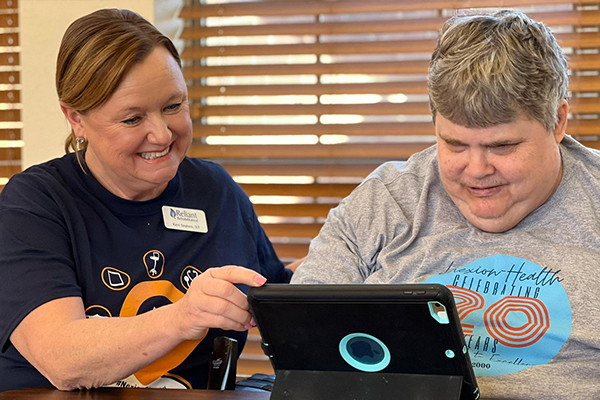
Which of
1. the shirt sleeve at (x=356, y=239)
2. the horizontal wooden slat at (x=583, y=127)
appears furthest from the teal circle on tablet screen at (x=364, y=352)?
the horizontal wooden slat at (x=583, y=127)

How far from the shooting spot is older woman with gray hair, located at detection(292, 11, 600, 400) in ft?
4.35

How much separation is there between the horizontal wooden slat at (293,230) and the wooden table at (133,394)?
118 centimetres

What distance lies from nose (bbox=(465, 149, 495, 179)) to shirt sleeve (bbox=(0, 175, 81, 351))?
2.78 ft

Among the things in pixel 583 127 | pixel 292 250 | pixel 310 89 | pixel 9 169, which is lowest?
pixel 292 250

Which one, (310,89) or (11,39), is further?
(11,39)

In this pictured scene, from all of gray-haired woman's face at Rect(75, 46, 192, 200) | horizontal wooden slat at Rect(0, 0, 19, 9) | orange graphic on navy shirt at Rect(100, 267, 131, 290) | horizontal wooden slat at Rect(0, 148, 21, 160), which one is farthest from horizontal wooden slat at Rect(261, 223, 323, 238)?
horizontal wooden slat at Rect(0, 0, 19, 9)

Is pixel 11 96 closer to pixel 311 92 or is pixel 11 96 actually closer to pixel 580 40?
pixel 311 92

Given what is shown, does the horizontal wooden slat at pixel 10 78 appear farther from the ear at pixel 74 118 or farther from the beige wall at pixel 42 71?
the ear at pixel 74 118

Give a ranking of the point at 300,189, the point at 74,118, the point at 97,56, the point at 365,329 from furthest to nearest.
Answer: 1. the point at 300,189
2. the point at 74,118
3. the point at 97,56
4. the point at 365,329

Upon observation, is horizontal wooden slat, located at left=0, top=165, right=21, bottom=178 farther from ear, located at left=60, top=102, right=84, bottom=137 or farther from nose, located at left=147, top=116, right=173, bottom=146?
nose, located at left=147, top=116, right=173, bottom=146

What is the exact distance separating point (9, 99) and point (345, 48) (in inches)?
50.2

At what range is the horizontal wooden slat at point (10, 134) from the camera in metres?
2.71

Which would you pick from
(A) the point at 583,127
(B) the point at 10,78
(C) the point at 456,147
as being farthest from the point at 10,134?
(A) the point at 583,127

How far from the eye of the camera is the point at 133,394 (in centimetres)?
134
